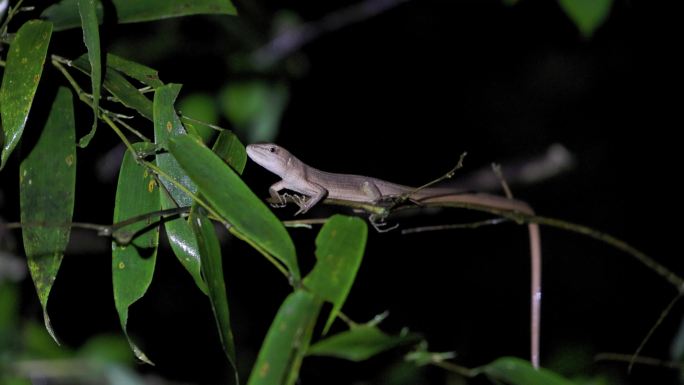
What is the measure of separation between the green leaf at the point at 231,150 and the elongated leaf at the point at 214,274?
231 millimetres

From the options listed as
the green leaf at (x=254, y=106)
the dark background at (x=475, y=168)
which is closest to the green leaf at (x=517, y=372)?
the green leaf at (x=254, y=106)

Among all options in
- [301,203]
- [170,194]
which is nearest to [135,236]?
[170,194]

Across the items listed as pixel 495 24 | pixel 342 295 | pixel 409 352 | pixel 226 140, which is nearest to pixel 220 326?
pixel 342 295

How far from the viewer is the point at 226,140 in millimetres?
1627

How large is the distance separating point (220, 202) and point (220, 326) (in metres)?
0.22

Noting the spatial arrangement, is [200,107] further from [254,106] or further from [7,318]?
[7,318]

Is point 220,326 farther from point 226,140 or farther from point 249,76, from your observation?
point 249,76

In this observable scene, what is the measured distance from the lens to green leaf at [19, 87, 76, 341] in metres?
1.58

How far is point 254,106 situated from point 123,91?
1.78 m

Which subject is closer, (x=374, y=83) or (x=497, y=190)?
(x=497, y=190)

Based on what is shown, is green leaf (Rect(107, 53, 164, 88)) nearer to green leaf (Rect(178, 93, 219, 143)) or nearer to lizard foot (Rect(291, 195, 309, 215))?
lizard foot (Rect(291, 195, 309, 215))

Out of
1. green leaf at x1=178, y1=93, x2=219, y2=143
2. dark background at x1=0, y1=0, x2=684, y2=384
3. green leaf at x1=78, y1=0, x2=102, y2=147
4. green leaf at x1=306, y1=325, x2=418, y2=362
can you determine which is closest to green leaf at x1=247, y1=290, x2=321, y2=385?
green leaf at x1=306, y1=325, x2=418, y2=362

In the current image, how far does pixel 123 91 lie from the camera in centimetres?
166

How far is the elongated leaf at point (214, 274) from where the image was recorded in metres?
1.28
